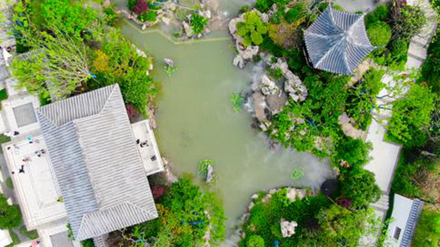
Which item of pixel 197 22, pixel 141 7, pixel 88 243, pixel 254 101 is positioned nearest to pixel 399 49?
pixel 254 101

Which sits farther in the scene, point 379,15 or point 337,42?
point 379,15

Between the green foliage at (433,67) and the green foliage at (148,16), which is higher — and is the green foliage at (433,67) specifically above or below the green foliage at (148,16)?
below

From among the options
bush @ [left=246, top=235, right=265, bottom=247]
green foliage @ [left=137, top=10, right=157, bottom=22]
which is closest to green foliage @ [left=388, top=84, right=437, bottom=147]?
bush @ [left=246, top=235, right=265, bottom=247]

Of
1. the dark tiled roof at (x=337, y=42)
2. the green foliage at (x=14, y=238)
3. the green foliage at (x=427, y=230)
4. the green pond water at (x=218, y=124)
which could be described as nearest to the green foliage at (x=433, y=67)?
the dark tiled roof at (x=337, y=42)

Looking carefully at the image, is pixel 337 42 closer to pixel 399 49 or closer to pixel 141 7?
pixel 399 49

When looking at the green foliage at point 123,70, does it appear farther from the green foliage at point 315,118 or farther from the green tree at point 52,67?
the green foliage at point 315,118

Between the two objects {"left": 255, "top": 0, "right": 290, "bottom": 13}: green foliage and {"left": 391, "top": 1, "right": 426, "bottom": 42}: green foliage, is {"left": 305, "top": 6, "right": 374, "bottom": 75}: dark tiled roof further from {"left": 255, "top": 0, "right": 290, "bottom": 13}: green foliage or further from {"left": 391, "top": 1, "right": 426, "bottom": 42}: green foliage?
{"left": 391, "top": 1, "right": 426, "bottom": 42}: green foliage

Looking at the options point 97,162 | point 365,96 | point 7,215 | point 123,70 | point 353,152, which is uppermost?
point 123,70
